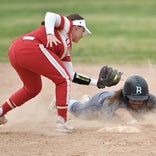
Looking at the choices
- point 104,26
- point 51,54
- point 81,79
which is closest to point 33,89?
point 51,54

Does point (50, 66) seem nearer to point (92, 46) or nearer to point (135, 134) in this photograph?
point (135, 134)

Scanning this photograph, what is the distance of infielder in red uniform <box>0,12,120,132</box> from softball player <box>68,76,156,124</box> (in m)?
1.02

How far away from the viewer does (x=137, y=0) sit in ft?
122

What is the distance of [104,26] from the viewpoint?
2302 cm

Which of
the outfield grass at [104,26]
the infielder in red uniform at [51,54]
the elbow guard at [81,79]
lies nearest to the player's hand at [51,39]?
the infielder in red uniform at [51,54]

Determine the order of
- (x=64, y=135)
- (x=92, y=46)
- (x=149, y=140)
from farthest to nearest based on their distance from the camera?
(x=92, y=46) → (x=64, y=135) → (x=149, y=140)

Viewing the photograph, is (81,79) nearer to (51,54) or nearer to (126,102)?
(126,102)

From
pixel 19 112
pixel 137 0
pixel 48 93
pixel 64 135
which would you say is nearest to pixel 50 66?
pixel 64 135

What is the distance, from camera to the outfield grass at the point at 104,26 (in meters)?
16.0

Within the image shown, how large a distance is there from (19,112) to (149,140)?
3038 mm

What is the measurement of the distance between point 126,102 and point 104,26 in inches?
572

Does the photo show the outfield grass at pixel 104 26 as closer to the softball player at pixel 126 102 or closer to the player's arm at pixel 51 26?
the softball player at pixel 126 102

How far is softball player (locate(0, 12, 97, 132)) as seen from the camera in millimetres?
7445

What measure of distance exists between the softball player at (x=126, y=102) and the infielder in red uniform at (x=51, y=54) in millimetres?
1016
